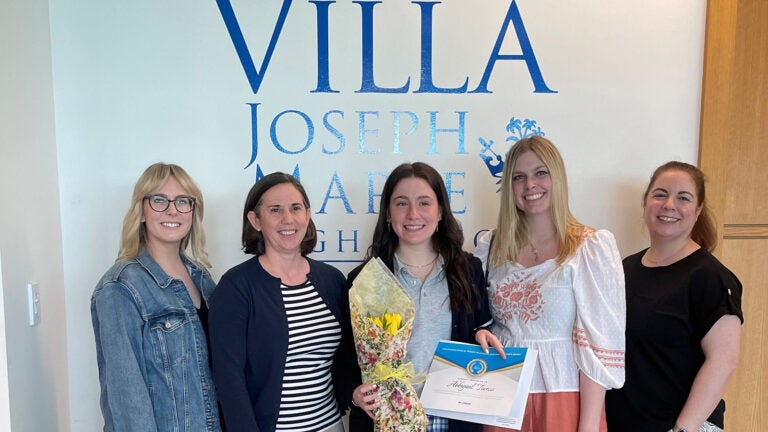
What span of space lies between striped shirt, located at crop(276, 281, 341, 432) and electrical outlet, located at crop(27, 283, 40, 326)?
4.06ft

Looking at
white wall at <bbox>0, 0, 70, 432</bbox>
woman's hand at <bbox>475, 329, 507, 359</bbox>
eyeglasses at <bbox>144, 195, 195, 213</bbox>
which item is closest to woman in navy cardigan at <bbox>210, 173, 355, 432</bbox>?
eyeglasses at <bbox>144, 195, 195, 213</bbox>

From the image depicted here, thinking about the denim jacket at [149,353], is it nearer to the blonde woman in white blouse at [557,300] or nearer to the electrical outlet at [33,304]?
the electrical outlet at [33,304]

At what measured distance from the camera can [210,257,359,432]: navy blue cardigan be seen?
1649 mm

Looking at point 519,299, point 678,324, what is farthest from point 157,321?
point 678,324

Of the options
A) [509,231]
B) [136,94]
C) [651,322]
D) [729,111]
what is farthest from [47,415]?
[729,111]

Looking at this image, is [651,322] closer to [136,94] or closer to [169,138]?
[169,138]

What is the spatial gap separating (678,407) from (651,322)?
336 millimetres

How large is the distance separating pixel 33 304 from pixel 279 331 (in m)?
1.27

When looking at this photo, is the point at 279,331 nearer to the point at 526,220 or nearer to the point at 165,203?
the point at 165,203

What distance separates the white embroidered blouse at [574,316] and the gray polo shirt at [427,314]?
26 cm

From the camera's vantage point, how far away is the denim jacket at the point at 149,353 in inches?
64.3

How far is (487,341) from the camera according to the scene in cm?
173

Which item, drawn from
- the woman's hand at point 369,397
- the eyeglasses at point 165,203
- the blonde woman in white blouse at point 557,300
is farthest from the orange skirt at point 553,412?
the eyeglasses at point 165,203

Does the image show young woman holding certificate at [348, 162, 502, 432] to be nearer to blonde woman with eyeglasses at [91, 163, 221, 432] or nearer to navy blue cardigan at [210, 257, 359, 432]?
navy blue cardigan at [210, 257, 359, 432]
